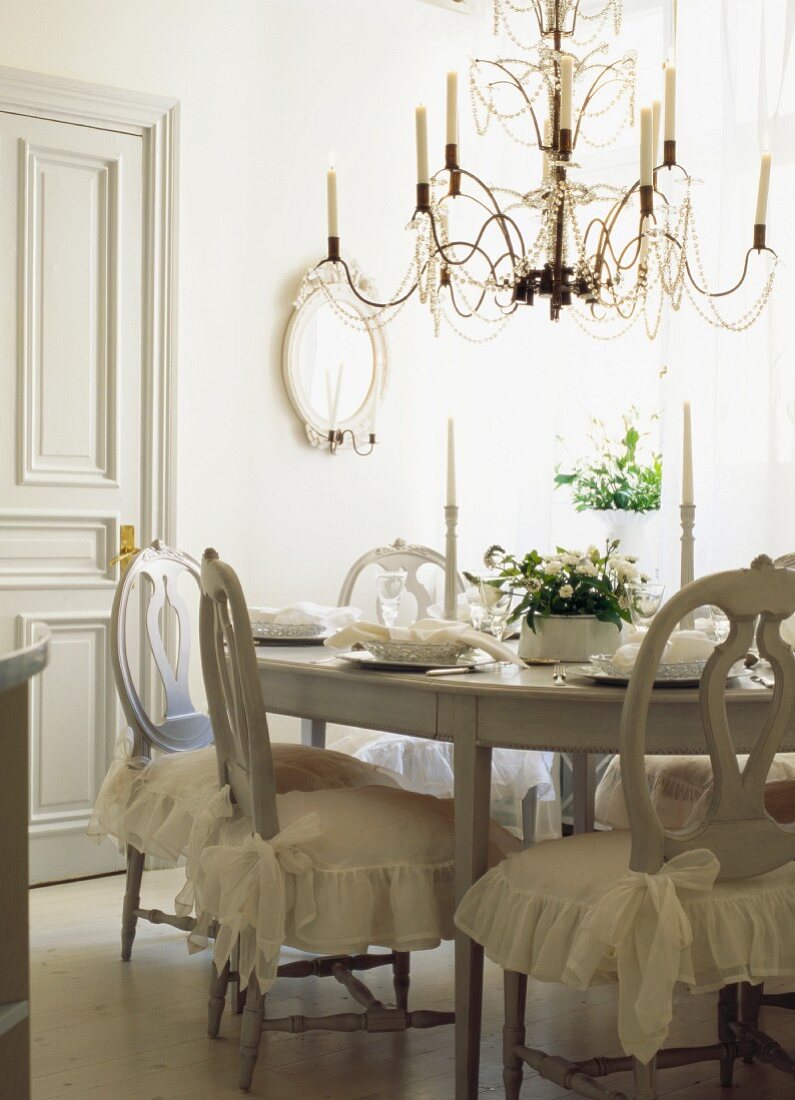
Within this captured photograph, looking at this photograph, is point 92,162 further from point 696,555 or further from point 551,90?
point 696,555

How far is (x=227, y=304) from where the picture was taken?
4.08 metres

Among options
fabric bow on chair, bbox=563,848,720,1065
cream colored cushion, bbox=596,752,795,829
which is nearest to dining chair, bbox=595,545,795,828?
cream colored cushion, bbox=596,752,795,829

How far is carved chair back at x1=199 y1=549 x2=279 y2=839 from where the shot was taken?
2201 mm

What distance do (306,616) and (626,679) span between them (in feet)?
3.27

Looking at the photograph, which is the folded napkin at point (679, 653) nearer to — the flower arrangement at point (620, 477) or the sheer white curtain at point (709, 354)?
the sheer white curtain at point (709, 354)

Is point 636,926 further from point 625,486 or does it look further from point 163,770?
point 625,486

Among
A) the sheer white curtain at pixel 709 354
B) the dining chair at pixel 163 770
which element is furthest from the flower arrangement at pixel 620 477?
the dining chair at pixel 163 770

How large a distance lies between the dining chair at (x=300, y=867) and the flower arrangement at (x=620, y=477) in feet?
6.33

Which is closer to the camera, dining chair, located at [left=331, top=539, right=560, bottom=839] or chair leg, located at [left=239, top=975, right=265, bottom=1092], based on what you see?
chair leg, located at [left=239, top=975, right=265, bottom=1092]

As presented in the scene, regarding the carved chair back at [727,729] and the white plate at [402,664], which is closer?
the carved chair back at [727,729]

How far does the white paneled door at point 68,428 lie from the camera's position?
363cm

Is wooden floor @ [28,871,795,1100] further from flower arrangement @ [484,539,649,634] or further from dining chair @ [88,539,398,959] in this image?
flower arrangement @ [484,539,649,634]

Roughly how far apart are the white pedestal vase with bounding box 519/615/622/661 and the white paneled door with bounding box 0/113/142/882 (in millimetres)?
1701

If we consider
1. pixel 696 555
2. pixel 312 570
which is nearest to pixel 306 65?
pixel 312 570
